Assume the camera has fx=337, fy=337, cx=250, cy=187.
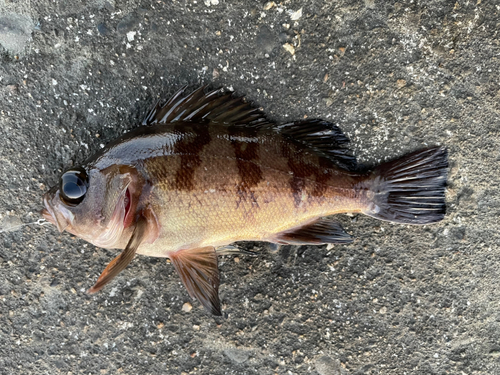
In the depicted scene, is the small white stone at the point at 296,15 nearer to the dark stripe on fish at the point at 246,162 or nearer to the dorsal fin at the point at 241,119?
the dorsal fin at the point at 241,119

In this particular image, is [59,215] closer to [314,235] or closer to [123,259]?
[123,259]

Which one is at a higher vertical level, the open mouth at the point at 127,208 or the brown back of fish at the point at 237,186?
the brown back of fish at the point at 237,186

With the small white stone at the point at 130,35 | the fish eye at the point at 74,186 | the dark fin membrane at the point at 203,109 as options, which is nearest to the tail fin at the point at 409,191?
the dark fin membrane at the point at 203,109

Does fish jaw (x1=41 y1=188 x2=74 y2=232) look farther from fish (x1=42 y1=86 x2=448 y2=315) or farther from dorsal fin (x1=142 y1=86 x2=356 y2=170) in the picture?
dorsal fin (x1=142 y1=86 x2=356 y2=170)

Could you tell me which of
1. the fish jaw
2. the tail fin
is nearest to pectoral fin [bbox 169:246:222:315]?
the fish jaw

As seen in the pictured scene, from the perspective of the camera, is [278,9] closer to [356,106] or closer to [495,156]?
[356,106]

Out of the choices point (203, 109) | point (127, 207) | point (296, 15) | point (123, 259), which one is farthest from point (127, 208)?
point (296, 15)
